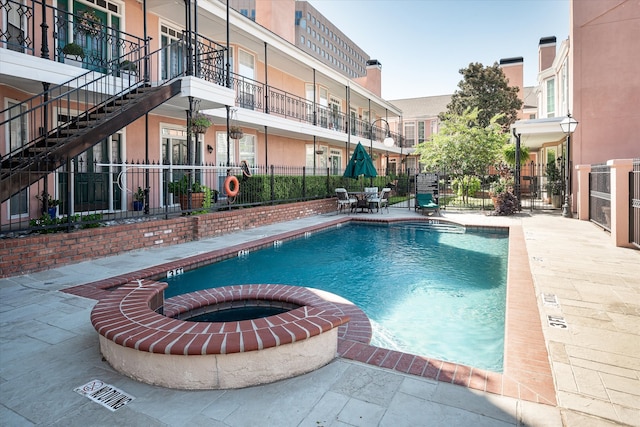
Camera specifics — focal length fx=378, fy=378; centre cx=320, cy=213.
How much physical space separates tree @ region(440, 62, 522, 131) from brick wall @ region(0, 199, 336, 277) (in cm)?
2399

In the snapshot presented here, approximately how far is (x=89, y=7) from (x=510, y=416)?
40.1 feet

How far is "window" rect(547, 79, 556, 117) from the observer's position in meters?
20.4

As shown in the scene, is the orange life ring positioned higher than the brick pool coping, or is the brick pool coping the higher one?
the orange life ring

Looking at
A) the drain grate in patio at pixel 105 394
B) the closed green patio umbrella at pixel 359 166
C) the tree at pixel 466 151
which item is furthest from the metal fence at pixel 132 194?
the tree at pixel 466 151

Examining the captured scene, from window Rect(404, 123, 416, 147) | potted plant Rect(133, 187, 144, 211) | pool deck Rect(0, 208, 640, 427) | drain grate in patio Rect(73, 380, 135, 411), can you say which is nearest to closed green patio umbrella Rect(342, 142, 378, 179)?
potted plant Rect(133, 187, 144, 211)

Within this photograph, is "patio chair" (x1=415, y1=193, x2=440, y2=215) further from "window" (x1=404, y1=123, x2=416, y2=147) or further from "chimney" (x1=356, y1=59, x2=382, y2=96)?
"window" (x1=404, y1=123, x2=416, y2=147)

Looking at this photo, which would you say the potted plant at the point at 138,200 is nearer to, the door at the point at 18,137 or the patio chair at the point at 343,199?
the door at the point at 18,137

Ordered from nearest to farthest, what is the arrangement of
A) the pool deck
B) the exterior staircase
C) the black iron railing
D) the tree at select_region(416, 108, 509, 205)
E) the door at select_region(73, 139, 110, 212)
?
the pool deck < the exterior staircase < the black iron railing < the door at select_region(73, 139, 110, 212) < the tree at select_region(416, 108, 509, 205)

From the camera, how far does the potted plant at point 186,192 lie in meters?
9.32

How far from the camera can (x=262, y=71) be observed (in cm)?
1606

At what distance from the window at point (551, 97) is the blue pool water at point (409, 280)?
1391cm

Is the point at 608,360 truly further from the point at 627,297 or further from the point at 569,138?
the point at 569,138

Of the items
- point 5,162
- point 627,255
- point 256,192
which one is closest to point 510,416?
point 627,255

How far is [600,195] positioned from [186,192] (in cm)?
1057
